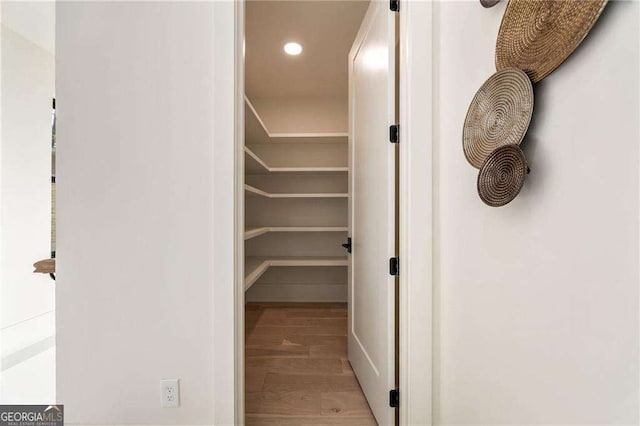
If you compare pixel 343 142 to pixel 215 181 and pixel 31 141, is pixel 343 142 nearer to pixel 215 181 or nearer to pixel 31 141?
pixel 215 181

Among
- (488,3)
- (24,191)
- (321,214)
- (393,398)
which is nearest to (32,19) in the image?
(24,191)

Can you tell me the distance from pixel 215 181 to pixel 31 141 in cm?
272

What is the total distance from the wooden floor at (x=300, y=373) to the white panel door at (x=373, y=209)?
13cm

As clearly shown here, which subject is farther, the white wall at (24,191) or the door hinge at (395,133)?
the white wall at (24,191)

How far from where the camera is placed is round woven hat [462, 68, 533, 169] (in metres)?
0.82

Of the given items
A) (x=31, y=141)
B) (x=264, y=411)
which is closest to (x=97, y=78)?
(x=264, y=411)

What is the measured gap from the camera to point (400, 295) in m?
1.39

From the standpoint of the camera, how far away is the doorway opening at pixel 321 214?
1560mm

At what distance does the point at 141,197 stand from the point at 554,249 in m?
1.48

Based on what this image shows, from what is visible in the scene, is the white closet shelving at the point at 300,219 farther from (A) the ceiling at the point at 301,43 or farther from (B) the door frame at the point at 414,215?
(B) the door frame at the point at 414,215

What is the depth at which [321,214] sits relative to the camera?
12.2 feet

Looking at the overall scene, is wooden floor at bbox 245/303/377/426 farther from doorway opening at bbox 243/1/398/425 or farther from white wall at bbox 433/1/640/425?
white wall at bbox 433/1/640/425

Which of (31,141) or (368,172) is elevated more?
(31,141)

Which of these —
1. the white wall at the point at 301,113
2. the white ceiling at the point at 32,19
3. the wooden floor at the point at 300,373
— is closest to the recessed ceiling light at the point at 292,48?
the white wall at the point at 301,113
